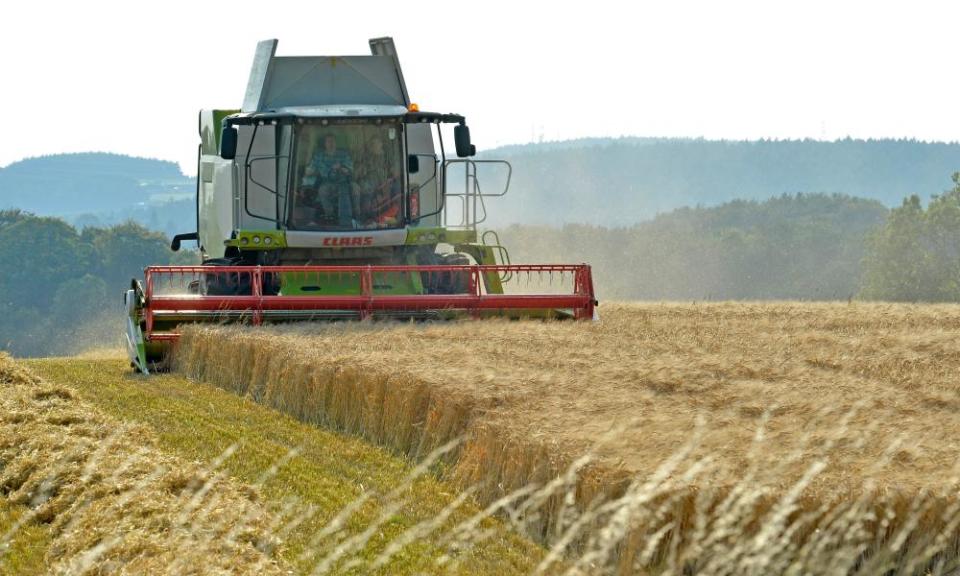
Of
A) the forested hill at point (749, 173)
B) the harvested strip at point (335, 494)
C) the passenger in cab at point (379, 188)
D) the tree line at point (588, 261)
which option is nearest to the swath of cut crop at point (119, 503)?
the harvested strip at point (335, 494)

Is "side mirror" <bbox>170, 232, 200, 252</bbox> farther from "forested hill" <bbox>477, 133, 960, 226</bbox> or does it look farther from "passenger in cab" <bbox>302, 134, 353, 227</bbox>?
"forested hill" <bbox>477, 133, 960, 226</bbox>

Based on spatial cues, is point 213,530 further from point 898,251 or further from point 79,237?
point 79,237

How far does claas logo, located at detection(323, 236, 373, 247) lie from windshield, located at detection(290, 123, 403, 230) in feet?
0.66

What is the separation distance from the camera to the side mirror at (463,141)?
52.1 ft

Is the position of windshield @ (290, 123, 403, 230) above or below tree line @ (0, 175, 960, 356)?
above

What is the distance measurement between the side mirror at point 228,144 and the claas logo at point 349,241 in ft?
4.56

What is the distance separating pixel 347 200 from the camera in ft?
52.7

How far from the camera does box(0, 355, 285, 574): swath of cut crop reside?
5844 mm

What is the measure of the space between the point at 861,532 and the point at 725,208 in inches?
4101

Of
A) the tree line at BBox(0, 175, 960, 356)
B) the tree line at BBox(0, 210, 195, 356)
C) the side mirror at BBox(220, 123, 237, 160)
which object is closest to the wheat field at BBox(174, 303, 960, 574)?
the side mirror at BBox(220, 123, 237, 160)

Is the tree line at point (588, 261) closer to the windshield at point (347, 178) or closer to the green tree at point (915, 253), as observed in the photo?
the green tree at point (915, 253)

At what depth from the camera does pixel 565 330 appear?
13016 millimetres

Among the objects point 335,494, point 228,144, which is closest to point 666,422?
point 335,494

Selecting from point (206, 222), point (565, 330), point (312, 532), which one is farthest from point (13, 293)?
point (312, 532)
